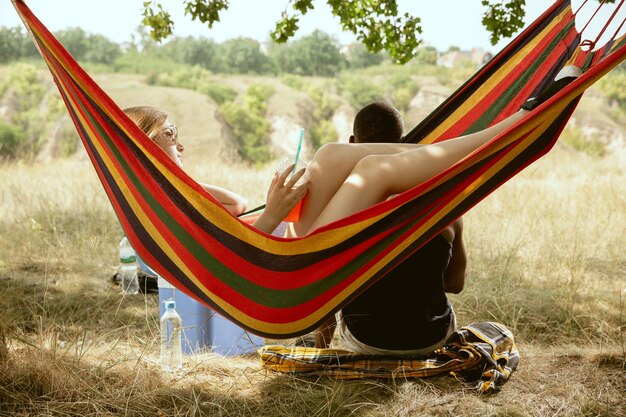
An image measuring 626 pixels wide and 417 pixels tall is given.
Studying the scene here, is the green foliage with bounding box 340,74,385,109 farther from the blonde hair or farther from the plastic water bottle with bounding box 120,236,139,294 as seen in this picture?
the blonde hair

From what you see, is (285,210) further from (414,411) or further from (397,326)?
(414,411)

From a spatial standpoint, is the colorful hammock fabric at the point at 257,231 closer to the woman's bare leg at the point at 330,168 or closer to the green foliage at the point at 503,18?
the woman's bare leg at the point at 330,168

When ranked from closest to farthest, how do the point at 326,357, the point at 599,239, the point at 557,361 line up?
the point at 326,357 → the point at 557,361 → the point at 599,239

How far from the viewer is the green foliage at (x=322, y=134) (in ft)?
50.8

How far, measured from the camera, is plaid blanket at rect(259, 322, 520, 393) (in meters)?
2.05

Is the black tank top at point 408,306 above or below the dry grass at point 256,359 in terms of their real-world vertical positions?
above

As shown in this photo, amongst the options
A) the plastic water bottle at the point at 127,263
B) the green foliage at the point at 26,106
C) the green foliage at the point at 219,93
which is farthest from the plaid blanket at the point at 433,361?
the green foliage at the point at 219,93

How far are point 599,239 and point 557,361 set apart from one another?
2123 mm

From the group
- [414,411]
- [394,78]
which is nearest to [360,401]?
[414,411]

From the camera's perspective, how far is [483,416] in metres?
1.89

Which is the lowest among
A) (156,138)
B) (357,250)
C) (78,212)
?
(78,212)

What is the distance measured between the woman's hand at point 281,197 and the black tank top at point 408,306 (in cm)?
34

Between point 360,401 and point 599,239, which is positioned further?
point 599,239

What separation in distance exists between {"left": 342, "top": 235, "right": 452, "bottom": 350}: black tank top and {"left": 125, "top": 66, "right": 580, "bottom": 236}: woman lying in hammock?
23 cm
